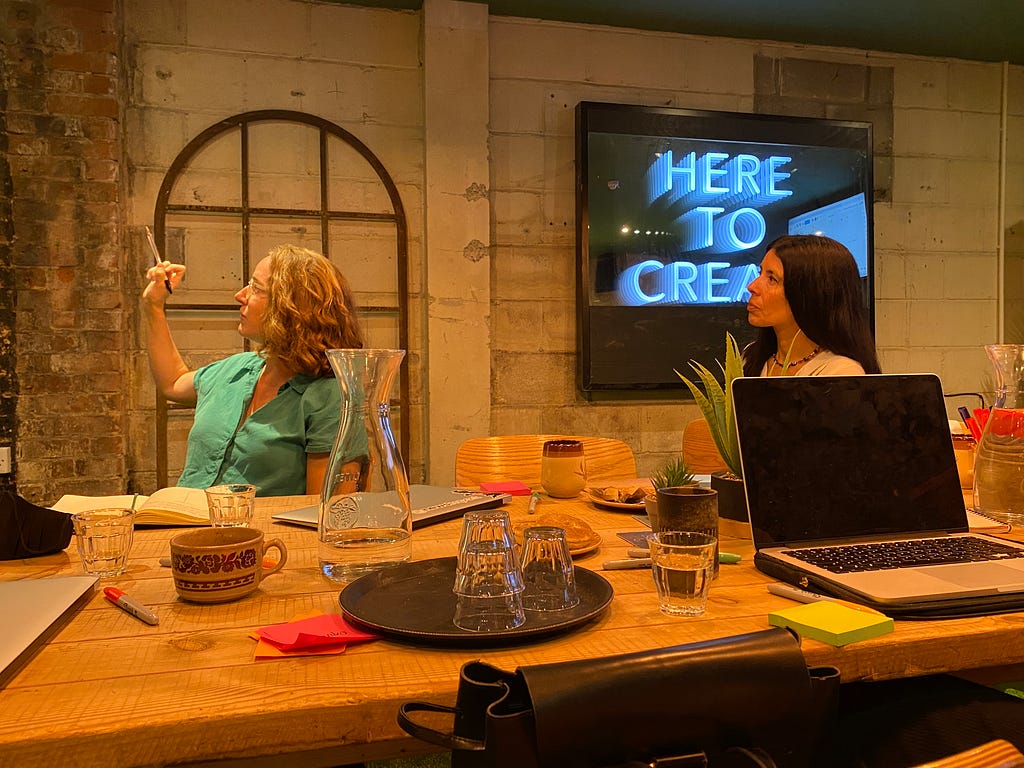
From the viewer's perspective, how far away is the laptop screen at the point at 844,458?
1.09 m

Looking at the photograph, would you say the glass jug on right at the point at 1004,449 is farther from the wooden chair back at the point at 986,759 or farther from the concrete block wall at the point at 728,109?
the concrete block wall at the point at 728,109

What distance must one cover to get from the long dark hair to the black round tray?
1.65 metres

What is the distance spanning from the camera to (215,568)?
2.93 feet

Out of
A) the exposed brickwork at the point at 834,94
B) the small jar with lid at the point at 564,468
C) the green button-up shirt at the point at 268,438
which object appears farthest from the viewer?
the exposed brickwork at the point at 834,94

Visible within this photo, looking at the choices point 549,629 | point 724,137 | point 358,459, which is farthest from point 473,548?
point 724,137

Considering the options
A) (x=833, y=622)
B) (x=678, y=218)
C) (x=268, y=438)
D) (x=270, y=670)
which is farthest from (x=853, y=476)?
(x=678, y=218)

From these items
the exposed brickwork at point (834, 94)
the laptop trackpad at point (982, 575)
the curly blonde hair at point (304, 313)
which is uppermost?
the exposed brickwork at point (834, 94)

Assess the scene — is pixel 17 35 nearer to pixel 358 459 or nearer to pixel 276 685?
pixel 358 459

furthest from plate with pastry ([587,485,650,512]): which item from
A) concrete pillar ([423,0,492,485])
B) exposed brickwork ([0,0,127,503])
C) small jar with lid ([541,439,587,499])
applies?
exposed brickwork ([0,0,127,503])

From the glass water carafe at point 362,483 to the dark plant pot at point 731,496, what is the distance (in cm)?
54

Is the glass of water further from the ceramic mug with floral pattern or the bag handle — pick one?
the ceramic mug with floral pattern

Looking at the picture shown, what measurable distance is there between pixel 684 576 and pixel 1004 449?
0.74 m

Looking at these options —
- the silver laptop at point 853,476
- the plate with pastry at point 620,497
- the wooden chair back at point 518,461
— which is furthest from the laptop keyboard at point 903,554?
the wooden chair back at point 518,461

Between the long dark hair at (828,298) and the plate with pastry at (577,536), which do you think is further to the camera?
the long dark hair at (828,298)
